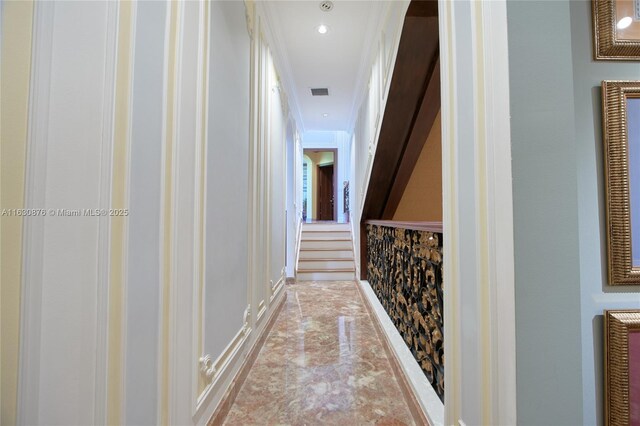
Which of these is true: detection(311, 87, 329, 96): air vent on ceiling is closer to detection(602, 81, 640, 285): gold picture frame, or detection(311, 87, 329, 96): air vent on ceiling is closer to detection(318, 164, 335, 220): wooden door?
detection(602, 81, 640, 285): gold picture frame

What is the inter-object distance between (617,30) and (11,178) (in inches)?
72.6

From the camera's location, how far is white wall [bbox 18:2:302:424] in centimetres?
90

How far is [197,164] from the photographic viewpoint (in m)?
1.34

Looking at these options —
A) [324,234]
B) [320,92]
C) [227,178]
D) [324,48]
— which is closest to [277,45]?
[324,48]

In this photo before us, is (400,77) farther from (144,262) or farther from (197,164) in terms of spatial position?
(144,262)

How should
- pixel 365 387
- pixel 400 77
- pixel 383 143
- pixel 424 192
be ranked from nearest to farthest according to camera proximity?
1. pixel 365 387
2. pixel 400 77
3. pixel 383 143
4. pixel 424 192

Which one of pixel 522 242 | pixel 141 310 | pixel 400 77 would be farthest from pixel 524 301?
pixel 400 77

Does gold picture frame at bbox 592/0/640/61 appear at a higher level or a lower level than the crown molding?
lower

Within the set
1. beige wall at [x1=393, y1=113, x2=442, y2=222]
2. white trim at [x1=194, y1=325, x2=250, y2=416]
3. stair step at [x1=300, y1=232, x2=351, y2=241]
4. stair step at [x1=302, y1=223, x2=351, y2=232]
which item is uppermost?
beige wall at [x1=393, y1=113, x2=442, y2=222]

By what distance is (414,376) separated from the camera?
170cm

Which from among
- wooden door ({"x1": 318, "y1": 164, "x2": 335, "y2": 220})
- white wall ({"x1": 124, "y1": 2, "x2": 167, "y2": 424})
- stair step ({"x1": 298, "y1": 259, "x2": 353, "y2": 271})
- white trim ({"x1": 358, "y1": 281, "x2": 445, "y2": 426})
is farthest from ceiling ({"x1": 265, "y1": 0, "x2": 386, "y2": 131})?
wooden door ({"x1": 318, "y1": 164, "x2": 335, "y2": 220})

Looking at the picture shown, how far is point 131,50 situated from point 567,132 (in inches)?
56.3

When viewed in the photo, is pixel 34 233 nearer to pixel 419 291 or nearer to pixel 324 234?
pixel 419 291

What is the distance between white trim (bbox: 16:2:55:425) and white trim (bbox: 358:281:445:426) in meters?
1.52
